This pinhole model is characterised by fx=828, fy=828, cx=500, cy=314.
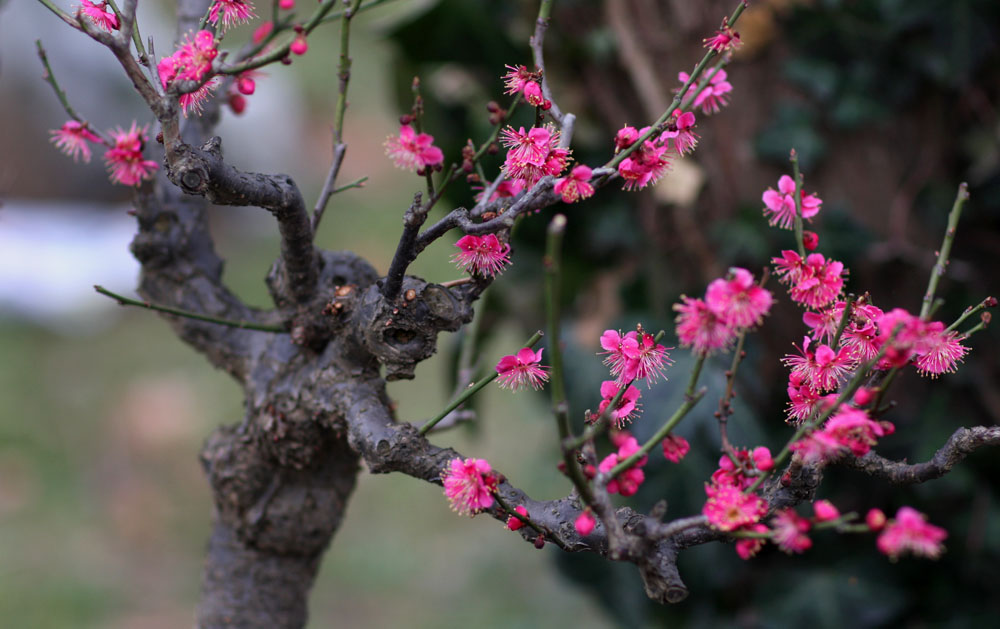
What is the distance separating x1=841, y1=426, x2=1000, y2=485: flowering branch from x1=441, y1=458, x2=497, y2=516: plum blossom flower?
0.28 metres

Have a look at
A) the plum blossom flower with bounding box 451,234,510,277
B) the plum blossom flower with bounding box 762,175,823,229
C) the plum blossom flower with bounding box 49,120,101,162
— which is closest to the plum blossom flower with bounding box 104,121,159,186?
the plum blossom flower with bounding box 49,120,101,162

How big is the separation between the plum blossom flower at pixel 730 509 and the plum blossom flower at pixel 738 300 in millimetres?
122

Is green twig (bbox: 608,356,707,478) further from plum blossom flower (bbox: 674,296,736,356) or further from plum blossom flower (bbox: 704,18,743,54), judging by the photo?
plum blossom flower (bbox: 704,18,743,54)

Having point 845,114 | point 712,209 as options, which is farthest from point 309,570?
point 845,114

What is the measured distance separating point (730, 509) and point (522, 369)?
0.22 m

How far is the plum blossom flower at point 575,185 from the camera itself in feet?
2.20

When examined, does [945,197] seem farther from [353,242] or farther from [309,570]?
[353,242]

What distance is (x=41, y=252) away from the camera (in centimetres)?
393

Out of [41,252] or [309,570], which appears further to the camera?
[41,252]

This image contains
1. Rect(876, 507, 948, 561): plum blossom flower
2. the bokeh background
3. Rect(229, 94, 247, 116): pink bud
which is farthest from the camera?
the bokeh background

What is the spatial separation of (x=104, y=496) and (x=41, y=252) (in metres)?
1.62

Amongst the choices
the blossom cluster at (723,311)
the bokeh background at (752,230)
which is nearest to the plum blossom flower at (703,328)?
the blossom cluster at (723,311)

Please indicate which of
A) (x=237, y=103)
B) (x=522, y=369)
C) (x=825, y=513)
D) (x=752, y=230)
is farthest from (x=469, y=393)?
(x=752, y=230)

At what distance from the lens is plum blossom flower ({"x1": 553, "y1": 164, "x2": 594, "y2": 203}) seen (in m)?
0.67
